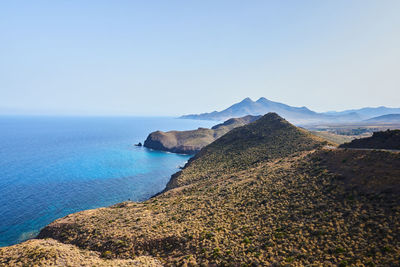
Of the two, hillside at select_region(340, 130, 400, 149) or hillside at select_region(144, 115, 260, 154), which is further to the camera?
hillside at select_region(144, 115, 260, 154)

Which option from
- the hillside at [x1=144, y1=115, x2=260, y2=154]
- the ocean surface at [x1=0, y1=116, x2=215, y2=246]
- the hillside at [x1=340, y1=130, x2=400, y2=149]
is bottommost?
the ocean surface at [x1=0, y1=116, x2=215, y2=246]

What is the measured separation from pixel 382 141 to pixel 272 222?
117 ft

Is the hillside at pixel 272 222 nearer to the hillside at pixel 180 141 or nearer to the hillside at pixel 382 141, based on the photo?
the hillside at pixel 382 141

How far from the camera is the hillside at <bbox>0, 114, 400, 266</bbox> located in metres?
21.0

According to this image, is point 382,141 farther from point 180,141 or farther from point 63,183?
point 180,141

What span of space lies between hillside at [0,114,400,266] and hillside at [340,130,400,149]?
748 cm

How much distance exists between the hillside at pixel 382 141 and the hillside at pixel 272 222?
7.48m

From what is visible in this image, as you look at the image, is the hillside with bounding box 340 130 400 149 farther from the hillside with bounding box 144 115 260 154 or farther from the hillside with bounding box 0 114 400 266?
the hillside with bounding box 144 115 260 154

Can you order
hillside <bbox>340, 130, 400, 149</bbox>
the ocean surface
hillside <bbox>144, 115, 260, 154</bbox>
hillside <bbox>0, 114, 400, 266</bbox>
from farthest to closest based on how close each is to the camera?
hillside <bbox>144, 115, 260, 154</bbox> → the ocean surface → hillside <bbox>340, 130, 400, 149</bbox> → hillside <bbox>0, 114, 400, 266</bbox>

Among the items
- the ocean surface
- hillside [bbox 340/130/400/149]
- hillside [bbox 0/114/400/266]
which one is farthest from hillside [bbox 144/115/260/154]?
hillside [bbox 340/130/400/149]

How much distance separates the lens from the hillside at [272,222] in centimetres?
2097

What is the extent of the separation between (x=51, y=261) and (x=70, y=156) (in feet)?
369

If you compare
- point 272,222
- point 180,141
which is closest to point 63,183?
point 272,222

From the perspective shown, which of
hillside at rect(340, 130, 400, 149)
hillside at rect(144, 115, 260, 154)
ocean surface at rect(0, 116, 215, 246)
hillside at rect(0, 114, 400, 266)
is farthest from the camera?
hillside at rect(144, 115, 260, 154)
